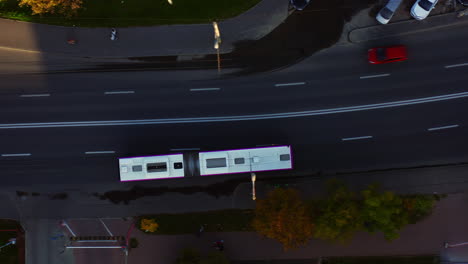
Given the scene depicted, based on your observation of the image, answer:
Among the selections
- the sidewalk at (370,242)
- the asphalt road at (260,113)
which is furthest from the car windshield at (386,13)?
the sidewalk at (370,242)

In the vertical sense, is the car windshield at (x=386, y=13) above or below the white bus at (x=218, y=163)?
above

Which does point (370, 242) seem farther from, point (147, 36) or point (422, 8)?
point (147, 36)

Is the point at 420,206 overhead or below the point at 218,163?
below

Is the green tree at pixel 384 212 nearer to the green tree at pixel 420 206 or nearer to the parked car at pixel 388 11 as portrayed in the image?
the green tree at pixel 420 206

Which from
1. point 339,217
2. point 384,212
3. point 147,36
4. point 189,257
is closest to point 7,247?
point 189,257

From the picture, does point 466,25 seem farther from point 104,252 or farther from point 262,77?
point 104,252

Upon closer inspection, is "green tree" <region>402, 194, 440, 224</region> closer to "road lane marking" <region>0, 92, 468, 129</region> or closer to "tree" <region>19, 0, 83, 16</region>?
"road lane marking" <region>0, 92, 468, 129</region>

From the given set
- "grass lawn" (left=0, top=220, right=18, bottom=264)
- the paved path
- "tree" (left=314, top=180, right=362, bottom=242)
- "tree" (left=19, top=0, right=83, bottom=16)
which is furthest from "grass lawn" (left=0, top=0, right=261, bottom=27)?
"grass lawn" (left=0, top=220, right=18, bottom=264)
